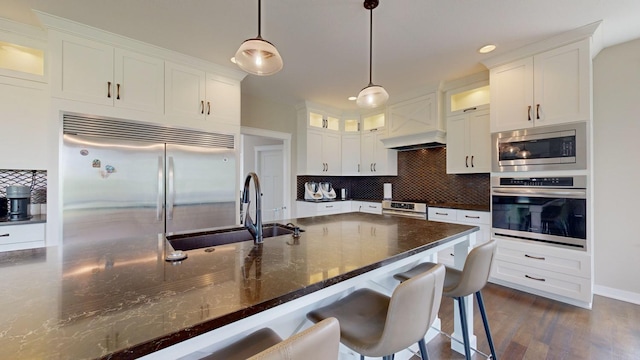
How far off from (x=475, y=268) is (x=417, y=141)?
8.99ft

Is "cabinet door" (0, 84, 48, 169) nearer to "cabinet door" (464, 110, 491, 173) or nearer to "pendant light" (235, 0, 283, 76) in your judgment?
"pendant light" (235, 0, 283, 76)

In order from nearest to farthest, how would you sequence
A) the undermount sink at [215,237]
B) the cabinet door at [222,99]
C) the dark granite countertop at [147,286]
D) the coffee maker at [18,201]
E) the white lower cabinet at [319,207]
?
the dark granite countertop at [147,286] → the undermount sink at [215,237] → the coffee maker at [18,201] → the cabinet door at [222,99] → the white lower cabinet at [319,207]

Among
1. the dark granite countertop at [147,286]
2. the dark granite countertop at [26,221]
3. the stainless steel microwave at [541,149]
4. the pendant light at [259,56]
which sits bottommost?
the dark granite countertop at [147,286]

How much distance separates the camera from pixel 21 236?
210 cm

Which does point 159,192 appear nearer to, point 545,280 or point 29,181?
point 29,181

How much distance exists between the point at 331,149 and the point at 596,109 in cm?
337

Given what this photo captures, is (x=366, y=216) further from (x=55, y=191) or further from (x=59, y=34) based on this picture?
(x=59, y=34)

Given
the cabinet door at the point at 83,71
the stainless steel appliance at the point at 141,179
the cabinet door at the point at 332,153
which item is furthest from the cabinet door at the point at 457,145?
the cabinet door at the point at 83,71

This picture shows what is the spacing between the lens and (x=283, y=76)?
340 cm

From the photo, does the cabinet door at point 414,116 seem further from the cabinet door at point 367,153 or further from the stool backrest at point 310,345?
the stool backrest at point 310,345

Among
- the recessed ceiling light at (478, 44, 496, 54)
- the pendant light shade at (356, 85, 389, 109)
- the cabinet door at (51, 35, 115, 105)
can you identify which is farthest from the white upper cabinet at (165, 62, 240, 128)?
the recessed ceiling light at (478, 44, 496, 54)

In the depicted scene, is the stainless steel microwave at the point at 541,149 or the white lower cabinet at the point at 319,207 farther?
the white lower cabinet at the point at 319,207

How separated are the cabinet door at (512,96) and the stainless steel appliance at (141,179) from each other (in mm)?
3107

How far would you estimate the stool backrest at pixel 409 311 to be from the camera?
0.95m
